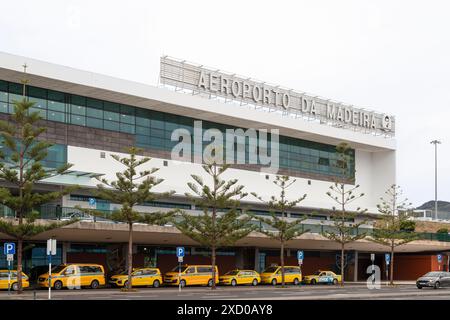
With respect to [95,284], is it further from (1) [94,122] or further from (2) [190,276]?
(1) [94,122]

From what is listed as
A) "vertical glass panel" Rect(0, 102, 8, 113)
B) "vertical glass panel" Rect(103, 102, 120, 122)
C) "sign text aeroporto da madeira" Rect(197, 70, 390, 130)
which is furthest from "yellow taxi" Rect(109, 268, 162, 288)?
"sign text aeroporto da madeira" Rect(197, 70, 390, 130)

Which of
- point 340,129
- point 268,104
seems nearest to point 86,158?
point 268,104

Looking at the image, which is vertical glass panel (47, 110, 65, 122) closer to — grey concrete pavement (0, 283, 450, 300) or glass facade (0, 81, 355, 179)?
glass facade (0, 81, 355, 179)

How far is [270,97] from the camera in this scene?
6531 centimetres

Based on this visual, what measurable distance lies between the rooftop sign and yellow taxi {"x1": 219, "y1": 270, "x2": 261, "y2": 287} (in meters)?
15.7

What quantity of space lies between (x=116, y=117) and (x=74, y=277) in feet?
50.8

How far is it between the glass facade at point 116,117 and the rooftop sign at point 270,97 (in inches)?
124

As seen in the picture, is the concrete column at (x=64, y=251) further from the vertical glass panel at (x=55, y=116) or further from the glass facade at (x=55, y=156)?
the vertical glass panel at (x=55, y=116)

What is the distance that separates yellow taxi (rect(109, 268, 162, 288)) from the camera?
46312 millimetres

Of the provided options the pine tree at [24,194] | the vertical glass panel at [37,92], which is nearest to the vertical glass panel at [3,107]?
the vertical glass panel at [37,92]

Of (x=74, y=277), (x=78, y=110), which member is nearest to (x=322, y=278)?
(x=74, y=277)

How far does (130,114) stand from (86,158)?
623 cm

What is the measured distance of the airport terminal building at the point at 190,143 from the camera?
4931 cm

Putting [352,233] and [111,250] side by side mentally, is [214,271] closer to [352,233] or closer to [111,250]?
[111,250]
